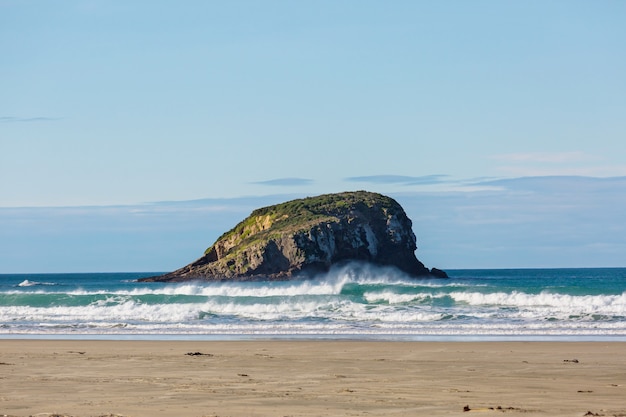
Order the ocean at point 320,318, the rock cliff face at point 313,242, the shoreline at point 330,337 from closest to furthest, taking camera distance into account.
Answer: the shoreline at point 330,337, the ocean at point 320,318, the rock cliff face at point 313,242

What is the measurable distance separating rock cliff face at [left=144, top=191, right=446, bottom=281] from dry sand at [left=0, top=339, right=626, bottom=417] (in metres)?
68.2

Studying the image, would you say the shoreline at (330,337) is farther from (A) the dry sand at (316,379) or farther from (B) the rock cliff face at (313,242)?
(B) the rock cliff face at (313,242)

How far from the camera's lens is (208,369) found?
575 inches

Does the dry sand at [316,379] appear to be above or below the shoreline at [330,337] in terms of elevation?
above

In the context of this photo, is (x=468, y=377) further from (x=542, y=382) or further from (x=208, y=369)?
(x=208, y=369)

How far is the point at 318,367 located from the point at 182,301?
976 inches

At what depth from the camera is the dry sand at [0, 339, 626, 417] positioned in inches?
402

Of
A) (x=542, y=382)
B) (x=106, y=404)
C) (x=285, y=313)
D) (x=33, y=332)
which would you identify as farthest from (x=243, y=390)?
(x=285, y=313)

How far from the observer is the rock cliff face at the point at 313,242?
88.2 m

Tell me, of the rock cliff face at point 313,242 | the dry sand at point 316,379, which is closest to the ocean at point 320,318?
the dry sand at point 316,379

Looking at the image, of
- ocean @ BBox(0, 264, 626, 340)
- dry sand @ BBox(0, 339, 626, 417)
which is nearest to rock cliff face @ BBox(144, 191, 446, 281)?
ocean @ BBox(0, 264, 626, 340)

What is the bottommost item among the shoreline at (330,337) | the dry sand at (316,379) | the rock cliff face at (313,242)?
the shoreline at (330,337)

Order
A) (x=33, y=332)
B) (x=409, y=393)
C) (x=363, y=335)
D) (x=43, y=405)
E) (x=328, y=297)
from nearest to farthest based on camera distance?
(x=43, y=405)
(x=409, y=393)
(x=363, y=335)
(x=33, y=332)
(x=328, y=297)

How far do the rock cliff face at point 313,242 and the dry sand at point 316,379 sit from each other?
2685 inches
